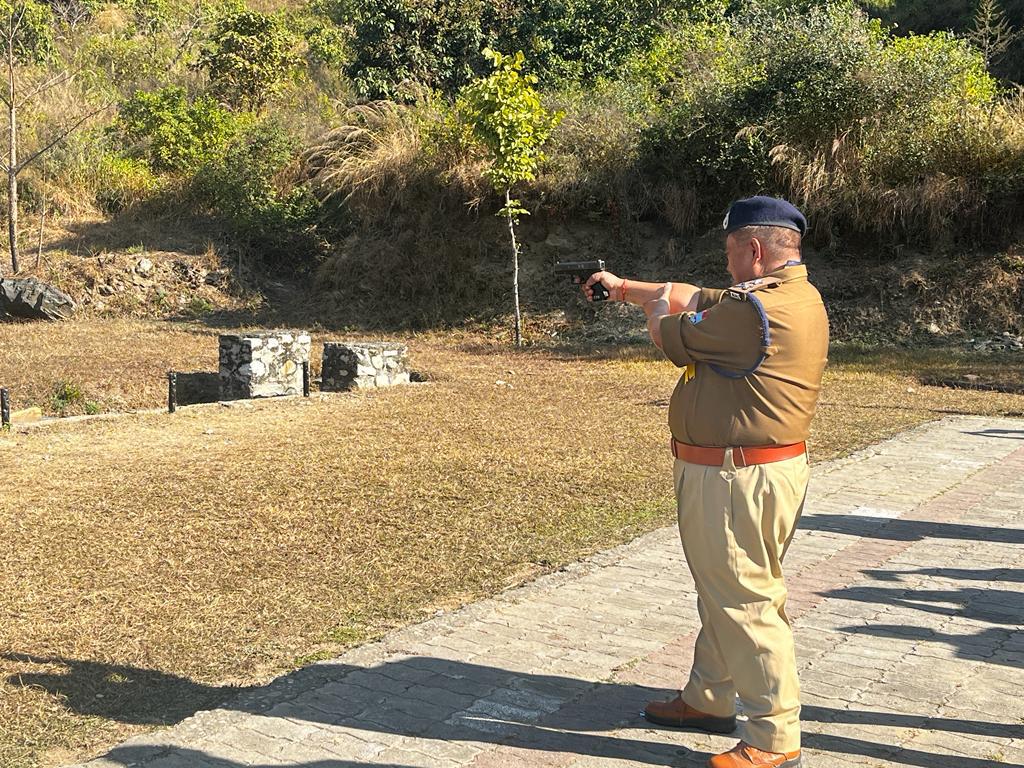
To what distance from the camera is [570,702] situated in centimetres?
396

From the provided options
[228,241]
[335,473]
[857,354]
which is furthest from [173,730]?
[228,241]

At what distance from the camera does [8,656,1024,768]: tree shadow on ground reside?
3539 mm

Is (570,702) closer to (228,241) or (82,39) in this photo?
(228,241)

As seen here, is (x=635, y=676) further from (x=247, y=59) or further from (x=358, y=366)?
(x=247, y=59)

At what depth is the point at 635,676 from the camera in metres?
4.24

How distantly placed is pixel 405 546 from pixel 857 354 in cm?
1213

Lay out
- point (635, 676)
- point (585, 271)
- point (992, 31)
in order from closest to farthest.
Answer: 1. point (585, 271)
2. point (635, 676)
3. point (992, 31)

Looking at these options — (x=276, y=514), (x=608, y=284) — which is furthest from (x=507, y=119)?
(x=608, y=284)

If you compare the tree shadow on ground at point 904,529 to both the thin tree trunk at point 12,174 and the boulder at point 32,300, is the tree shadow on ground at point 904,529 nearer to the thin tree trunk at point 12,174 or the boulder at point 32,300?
the boulder at point 32,300

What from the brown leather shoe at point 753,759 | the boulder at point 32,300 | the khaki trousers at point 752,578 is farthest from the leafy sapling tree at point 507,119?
the brown leather shoe at point 753,759

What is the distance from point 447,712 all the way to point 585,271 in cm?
172

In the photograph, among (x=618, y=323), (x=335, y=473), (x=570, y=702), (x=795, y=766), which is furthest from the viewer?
(x=618, y=323)

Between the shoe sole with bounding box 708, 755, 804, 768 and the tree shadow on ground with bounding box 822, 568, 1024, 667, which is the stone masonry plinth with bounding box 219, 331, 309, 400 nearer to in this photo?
the tree shadow on ground with bounding box 822, 568, 1024, 667

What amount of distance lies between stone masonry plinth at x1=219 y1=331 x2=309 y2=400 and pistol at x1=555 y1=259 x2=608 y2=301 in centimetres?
904
